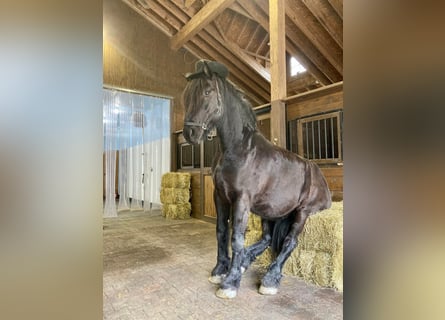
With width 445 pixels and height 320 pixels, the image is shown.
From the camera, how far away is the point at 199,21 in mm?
4938

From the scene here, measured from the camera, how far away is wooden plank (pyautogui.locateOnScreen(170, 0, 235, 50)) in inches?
172

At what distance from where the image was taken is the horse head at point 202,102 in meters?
1.53

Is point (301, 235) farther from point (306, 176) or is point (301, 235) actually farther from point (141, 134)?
point (141, 134)

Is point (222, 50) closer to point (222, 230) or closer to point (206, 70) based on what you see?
point (206, 70)

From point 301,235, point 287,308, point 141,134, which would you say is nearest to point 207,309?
point 287,308

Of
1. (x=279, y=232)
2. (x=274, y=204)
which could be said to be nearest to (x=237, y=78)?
(x=279, y=232)

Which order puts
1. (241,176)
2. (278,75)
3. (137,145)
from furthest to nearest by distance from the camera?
1. (137,145)
2. (278,75)
3. (241,176)

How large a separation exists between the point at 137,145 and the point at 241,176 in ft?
14.4

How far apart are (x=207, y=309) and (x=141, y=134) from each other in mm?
4747

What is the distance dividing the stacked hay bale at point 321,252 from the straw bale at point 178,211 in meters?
3.01

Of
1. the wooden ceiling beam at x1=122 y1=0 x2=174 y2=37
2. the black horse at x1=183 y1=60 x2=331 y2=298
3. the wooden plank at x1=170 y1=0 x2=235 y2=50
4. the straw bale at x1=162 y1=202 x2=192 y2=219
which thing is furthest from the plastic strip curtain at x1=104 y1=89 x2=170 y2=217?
the black horse at x1=183 y1=60 x2=331 y2=298

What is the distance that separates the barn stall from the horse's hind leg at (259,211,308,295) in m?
0.06

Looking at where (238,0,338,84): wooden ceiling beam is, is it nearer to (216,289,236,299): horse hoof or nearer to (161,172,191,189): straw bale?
(161,172,191,189): straw bale

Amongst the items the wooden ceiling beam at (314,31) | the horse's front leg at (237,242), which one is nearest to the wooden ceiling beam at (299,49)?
the wooden ceiling beam at (314,31)
